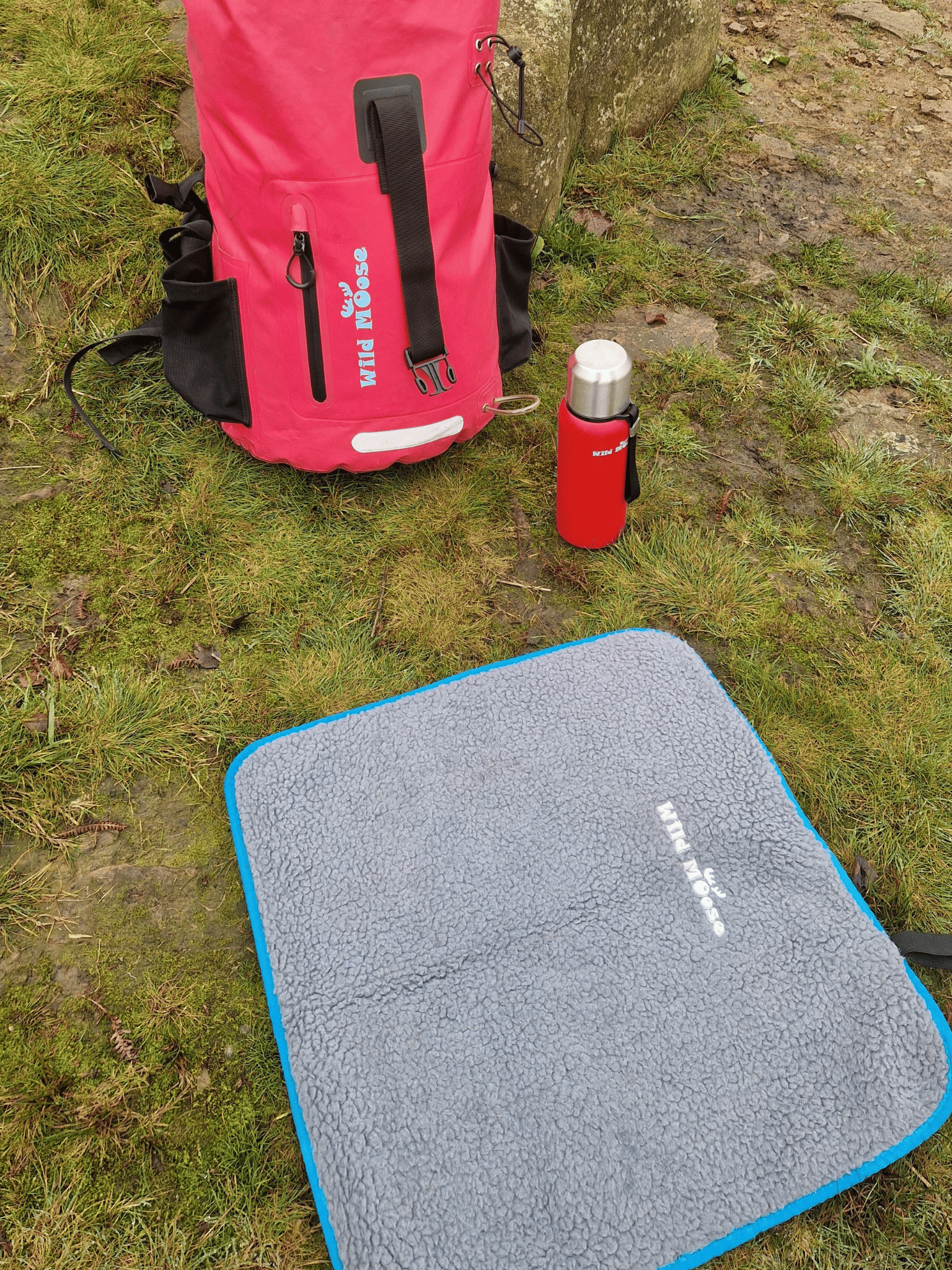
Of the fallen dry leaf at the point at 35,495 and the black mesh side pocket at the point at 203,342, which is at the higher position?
the black mesh side pocket at the point at 203,342

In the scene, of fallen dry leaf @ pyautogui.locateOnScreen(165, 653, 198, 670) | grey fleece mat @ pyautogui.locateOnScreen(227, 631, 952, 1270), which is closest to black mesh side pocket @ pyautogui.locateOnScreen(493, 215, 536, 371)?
grey fleece mat @ pyautogui.locateOnScreen(227, 631, 952, 1270)

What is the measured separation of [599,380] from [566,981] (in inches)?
47.6

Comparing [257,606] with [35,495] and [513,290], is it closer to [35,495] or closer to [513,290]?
[35,495]

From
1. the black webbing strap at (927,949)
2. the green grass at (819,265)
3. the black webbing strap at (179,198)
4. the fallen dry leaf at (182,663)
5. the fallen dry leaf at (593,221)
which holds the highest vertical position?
the black webbing strap at (179,198)

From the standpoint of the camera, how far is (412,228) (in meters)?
1.93

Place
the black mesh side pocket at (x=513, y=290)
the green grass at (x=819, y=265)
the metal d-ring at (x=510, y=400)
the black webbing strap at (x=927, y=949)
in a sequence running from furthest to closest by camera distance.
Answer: the green grass at (x=819, y=265) → the black mesh side pocket at (x=513, y=290) → the metal d-ring at (x=510, y=400) → the black webbing strap at (x=927, y=949)

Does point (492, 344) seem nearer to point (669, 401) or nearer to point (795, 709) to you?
point (669, 401)

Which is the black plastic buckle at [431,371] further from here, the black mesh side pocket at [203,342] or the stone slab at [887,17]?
the stone slab at [887,17]

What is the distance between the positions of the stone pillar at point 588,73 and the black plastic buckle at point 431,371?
101 centimetres

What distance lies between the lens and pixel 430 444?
224 centimetres

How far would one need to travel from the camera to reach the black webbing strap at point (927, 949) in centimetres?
164

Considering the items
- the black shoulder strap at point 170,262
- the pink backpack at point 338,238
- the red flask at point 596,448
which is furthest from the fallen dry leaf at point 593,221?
the black shoulder strap at point 170,262

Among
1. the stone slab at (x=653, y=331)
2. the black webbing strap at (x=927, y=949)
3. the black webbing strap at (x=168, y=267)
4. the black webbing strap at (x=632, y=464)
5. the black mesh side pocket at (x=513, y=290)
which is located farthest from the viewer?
the stone slab at (x=653, y=331)

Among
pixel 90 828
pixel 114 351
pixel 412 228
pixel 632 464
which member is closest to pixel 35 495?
pixel 114 351
